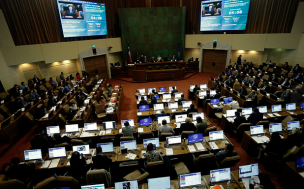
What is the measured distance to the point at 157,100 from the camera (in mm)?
9414

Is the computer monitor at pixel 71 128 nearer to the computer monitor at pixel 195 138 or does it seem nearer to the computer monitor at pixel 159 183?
the computer monitor at pixel 159 183

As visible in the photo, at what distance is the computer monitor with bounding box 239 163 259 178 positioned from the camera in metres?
3.95

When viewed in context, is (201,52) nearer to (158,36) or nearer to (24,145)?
(158,36)

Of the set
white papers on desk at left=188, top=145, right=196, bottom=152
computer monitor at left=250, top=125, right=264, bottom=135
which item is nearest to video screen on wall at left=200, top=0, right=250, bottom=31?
computer monitor at left=250, top=125, right=264, bottom=135

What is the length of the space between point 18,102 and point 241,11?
1786 cm

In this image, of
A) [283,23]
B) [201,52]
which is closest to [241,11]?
[283,23]

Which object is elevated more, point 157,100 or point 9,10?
point 9,10

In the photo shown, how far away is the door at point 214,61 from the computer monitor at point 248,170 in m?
14.5

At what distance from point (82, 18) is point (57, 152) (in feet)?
41.6

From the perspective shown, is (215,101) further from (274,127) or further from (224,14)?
(224,14)

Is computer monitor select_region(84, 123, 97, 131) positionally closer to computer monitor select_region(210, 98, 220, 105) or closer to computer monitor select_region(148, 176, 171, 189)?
computer monitor select_region(148, 176, 171, 189)

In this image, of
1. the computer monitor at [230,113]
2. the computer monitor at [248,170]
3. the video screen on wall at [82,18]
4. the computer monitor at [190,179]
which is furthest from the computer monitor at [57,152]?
the video screen on wall at [82,18]

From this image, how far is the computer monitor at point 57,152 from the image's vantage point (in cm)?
507

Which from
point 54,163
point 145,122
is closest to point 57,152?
point 54,163
